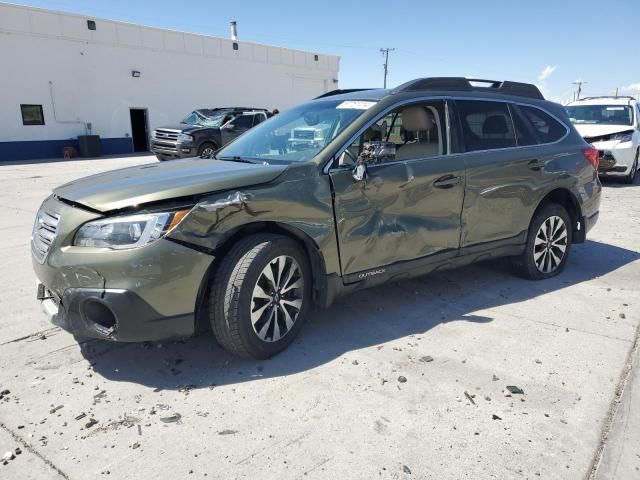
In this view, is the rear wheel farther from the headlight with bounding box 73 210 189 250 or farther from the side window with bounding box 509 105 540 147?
the headlight with bounding box 73 210 189 250

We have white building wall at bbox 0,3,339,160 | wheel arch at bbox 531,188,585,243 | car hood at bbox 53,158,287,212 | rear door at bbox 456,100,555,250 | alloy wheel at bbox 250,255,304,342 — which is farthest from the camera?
white building wall at bbox 0,3,339,160

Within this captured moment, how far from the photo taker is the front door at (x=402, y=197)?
363 cm

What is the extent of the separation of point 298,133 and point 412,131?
3.05ft

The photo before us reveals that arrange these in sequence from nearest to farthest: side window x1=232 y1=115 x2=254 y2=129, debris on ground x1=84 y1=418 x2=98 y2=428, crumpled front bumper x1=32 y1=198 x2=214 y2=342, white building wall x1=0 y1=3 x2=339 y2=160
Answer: debris on ground x1=84 y1=418 x2=98 y2=428
crumpled front bumper x1=32 y1=198 x2=214 y2=342
side window x1=232 y1=115 x2=254 y2=129
white building wall x1=0 y1=3 x2=339 y2=160

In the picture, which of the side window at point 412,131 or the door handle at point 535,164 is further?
the door handle at point 535,164

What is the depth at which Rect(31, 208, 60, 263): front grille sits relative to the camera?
314 cm

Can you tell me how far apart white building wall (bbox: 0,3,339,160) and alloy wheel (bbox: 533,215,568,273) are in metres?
22.8

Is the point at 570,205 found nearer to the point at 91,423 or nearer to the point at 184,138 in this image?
the point at 91,423

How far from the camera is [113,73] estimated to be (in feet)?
79.8

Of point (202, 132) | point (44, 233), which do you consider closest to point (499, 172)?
point (44, 233)

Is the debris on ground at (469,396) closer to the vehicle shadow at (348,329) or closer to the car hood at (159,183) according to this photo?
the vehicle shadow at (348,329)

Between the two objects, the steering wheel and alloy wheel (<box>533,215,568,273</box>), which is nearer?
the steering wheel

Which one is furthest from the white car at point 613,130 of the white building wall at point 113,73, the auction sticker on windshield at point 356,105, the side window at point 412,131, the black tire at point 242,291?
the white building wall at point 113,73

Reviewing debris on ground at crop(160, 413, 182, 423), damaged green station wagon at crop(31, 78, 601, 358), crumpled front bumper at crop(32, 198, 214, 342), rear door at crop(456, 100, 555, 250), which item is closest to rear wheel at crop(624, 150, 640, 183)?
damaged green station wagon at crop(31, 78, 601, 358)
